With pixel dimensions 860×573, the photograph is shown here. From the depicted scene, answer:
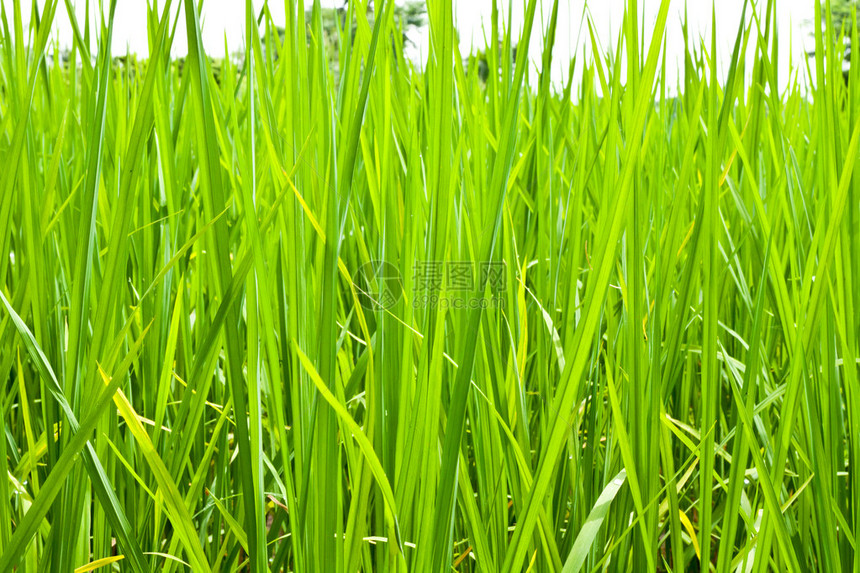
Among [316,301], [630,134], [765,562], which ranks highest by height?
[630,134]

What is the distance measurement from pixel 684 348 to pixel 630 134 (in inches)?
15.5

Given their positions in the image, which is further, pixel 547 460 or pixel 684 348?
pixel 684 348

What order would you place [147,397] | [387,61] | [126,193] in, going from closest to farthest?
[126,193] < [387,61] < [147,397]

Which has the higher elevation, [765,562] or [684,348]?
[684,348]

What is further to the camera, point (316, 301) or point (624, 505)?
point (624, 505)

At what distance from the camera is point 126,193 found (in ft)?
1.36

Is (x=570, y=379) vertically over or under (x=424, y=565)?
over

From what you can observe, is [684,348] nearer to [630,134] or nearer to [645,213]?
[645,213]

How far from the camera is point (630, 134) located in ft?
1.46

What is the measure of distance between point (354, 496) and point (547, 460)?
148 millimetres

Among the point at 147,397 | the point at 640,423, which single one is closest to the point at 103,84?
the point at 147,397

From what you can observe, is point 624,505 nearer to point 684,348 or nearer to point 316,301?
point 684,348

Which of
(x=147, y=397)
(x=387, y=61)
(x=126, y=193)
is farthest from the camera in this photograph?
(x=147, y=397)

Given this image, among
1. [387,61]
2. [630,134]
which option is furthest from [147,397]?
[630,134]
